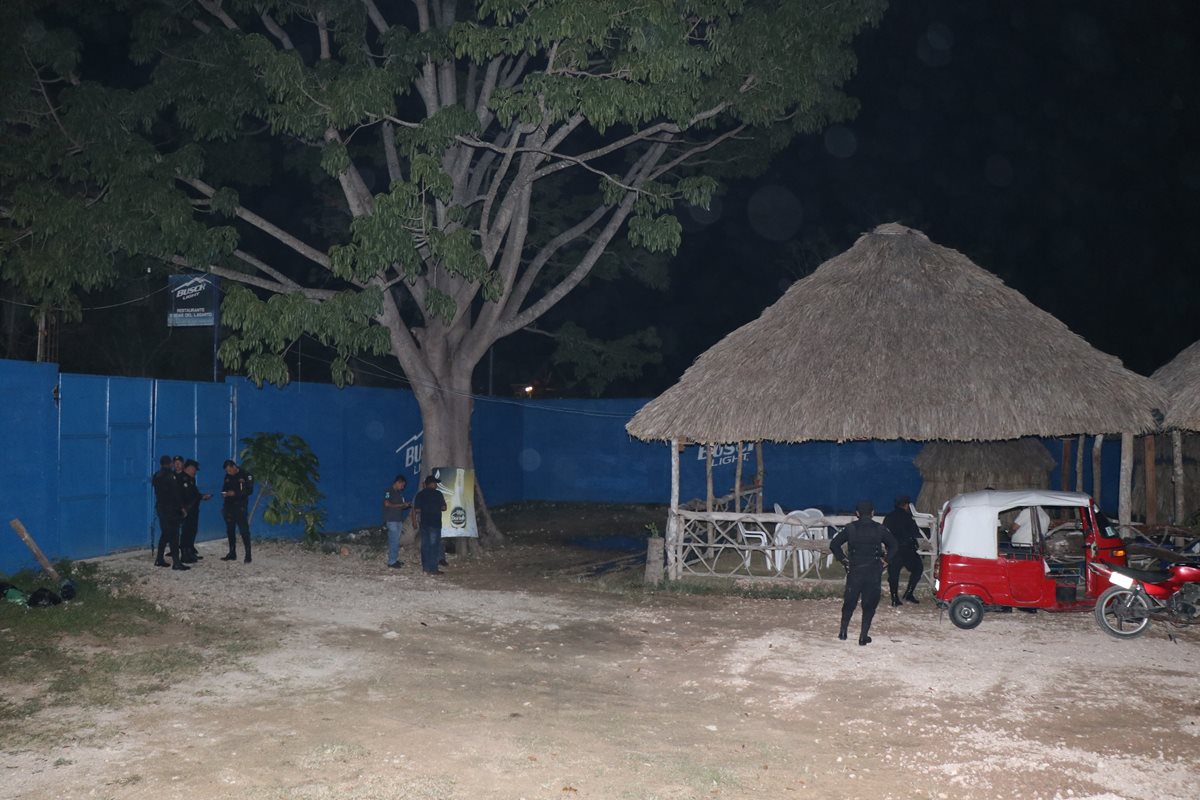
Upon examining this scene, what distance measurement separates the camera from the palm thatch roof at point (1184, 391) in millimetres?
14562

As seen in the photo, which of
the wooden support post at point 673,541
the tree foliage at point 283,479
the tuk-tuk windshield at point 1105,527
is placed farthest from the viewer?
the tree foliage at point 283,479

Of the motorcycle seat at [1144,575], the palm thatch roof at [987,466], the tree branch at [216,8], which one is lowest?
the motorcycle seat at [1144,575]

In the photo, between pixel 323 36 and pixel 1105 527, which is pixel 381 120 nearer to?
pixel 323 36

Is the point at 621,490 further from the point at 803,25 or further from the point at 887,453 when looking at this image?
the point at 803,25

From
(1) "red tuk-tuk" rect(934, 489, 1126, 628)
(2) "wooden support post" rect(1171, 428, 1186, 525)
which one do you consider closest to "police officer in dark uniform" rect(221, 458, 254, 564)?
(1) "red tuk-tuk" rect(934, 489, 1126, 628)

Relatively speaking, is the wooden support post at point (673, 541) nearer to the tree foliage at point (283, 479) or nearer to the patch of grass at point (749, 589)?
the patch of grass at point (749, 589)

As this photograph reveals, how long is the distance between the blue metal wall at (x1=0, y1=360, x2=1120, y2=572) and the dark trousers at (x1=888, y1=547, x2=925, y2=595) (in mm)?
9557

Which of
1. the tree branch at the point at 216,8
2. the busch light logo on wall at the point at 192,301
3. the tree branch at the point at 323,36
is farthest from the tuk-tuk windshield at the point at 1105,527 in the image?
the tree branch at the point at 216,8

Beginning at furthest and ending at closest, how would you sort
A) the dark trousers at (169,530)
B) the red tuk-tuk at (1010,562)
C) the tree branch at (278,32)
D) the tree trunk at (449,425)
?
the tree trunk at (449,425) → the tree branch at (278,32) → the dark trousers at (169,530) → the red tuk-tuk at (1010,562)

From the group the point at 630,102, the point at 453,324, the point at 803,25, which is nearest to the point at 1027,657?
the point at 630,102

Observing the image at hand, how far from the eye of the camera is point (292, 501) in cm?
1675

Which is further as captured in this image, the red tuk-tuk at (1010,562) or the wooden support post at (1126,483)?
the wooden support post at (1126,483)

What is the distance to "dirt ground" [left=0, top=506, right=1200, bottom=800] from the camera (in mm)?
6543

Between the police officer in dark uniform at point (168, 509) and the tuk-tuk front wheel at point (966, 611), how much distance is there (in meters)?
10.2
